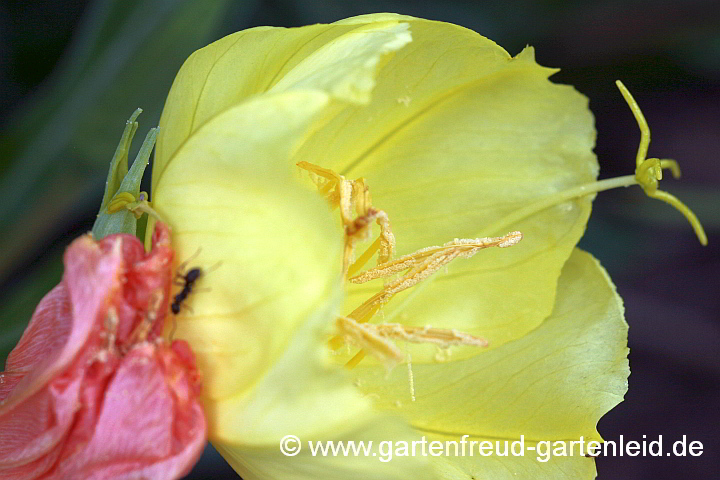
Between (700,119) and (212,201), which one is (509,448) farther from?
(700,119)

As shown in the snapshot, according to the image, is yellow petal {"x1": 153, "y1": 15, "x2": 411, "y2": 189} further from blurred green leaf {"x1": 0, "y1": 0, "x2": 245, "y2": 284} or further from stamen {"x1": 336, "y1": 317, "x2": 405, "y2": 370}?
blurred green leaf {"x1": 0, "y1": 0, "x2": 245, "y2": 284}

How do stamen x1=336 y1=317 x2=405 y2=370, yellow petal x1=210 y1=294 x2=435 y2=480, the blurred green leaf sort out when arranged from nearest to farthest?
yellow petal x1=210 y1=294 x2=435 y2=480, stamen x1=336 y1=317 x2=405 y2=370, the blurred green leaf

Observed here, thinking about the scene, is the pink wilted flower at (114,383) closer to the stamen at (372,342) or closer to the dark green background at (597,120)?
the stamen at (372,342)

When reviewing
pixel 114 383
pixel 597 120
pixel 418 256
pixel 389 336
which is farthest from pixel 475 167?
pixel 597 120

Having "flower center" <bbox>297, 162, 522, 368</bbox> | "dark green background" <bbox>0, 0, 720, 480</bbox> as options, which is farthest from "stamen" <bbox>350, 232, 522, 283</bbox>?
"dark green background" <bbox>0, 0, 720, 480</bbox>

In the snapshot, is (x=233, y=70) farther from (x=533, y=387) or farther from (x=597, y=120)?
(x=597, y=120)

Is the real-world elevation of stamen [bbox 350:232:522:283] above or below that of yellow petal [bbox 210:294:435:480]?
below

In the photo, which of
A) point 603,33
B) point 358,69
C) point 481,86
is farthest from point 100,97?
point 603,33
